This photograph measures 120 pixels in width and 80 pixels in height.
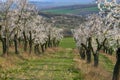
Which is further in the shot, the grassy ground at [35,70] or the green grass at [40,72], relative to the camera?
the grassy ground at [35,70]

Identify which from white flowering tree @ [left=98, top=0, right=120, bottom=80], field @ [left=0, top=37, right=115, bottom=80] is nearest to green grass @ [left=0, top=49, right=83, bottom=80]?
field @ [left=0, top=37, right=115, bottom=80]

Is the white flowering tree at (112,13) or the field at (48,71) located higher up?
the white flowering tree at (112,13)

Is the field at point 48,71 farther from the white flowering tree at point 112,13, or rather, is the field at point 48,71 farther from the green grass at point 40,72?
the white flowering tree at point 112,13

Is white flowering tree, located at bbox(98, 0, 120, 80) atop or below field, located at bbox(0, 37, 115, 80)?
atop

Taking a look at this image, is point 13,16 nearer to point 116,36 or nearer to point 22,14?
point 22,14

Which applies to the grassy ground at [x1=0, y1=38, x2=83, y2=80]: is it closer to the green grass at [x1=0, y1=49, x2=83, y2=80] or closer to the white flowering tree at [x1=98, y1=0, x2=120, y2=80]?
the green grass at [x1=0, y1=49, x2=83, y2=80]

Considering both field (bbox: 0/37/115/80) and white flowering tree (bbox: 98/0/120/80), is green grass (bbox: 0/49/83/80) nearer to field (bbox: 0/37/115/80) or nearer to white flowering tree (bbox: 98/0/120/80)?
field (bbox: 0/37/115/80)

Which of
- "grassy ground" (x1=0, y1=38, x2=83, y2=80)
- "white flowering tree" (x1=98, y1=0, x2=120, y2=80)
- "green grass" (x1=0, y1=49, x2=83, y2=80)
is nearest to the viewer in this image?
"white flowering tree" (x1=98, y1=0, x2=120, y2=80)

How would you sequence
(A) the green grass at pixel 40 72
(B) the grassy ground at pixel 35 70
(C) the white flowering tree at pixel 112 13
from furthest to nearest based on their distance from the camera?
1. (B) the grassy ground at pixel 35 70
2. (A) the green grass at pixel 40 72
3. (C) the white flowering tree at pixel 112 13

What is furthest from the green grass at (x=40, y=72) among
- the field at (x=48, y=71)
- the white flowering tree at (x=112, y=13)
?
the white flowering tree at (x=112, y=13)

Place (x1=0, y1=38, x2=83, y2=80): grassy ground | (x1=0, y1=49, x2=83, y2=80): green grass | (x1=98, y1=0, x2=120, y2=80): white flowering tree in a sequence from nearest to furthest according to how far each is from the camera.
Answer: (x1=98, y1=0, x2=120, y2=80): white flowering tree → (x1=0, y1=49, x2=83, y2=80): green grass → (x1=0, y1=38, x2=83, y2=80): grassy ground

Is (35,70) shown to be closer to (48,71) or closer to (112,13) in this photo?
(48,71)

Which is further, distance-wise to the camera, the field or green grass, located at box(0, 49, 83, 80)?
the field

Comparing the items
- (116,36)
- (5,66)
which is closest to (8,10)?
(5,66)
